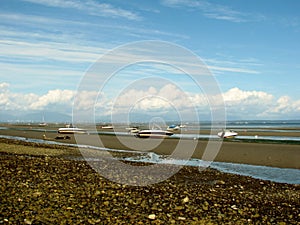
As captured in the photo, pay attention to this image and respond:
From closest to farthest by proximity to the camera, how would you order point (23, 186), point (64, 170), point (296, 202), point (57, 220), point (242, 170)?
point (57, 220)
point (23, 186)
point (296, 202)
point (64, 170)
point (242, 170)

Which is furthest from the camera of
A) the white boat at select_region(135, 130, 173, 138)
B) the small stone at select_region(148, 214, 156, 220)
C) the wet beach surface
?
the white boat at select_region(135, 130, 173, 138)

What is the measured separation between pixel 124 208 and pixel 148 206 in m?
1.09

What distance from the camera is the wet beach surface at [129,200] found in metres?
12.8

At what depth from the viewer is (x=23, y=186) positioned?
15.9 meters

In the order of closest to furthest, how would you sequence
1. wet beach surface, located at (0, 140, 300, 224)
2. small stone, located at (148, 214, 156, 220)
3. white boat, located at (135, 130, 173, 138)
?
wet beach surface, located at (0, 140, 300, 224)
small stone, located at (148, 214, 156, 220)
white boat, located at (135, 130, 173, 138)

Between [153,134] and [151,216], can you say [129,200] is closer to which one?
[151,216]

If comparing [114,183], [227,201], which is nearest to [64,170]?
[114,183]

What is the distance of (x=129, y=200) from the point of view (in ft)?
50.1

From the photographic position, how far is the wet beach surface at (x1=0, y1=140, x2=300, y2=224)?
12836 mm

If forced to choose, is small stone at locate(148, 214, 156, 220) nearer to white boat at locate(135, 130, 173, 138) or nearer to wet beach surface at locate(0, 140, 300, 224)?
wet beach surface at locate(0, 140, 300, 224)

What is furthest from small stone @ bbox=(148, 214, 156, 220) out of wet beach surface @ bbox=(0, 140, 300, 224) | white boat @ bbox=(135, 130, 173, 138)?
white boat @ bbox=(135, 130, 173, 138)

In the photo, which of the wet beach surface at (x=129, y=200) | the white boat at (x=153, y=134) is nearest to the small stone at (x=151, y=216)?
the wet beach surface at (x=129, y=200)

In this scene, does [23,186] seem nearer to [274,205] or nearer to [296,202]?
[274,205]

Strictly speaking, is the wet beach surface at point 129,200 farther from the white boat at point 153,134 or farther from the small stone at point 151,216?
the white boat at point 153,134
